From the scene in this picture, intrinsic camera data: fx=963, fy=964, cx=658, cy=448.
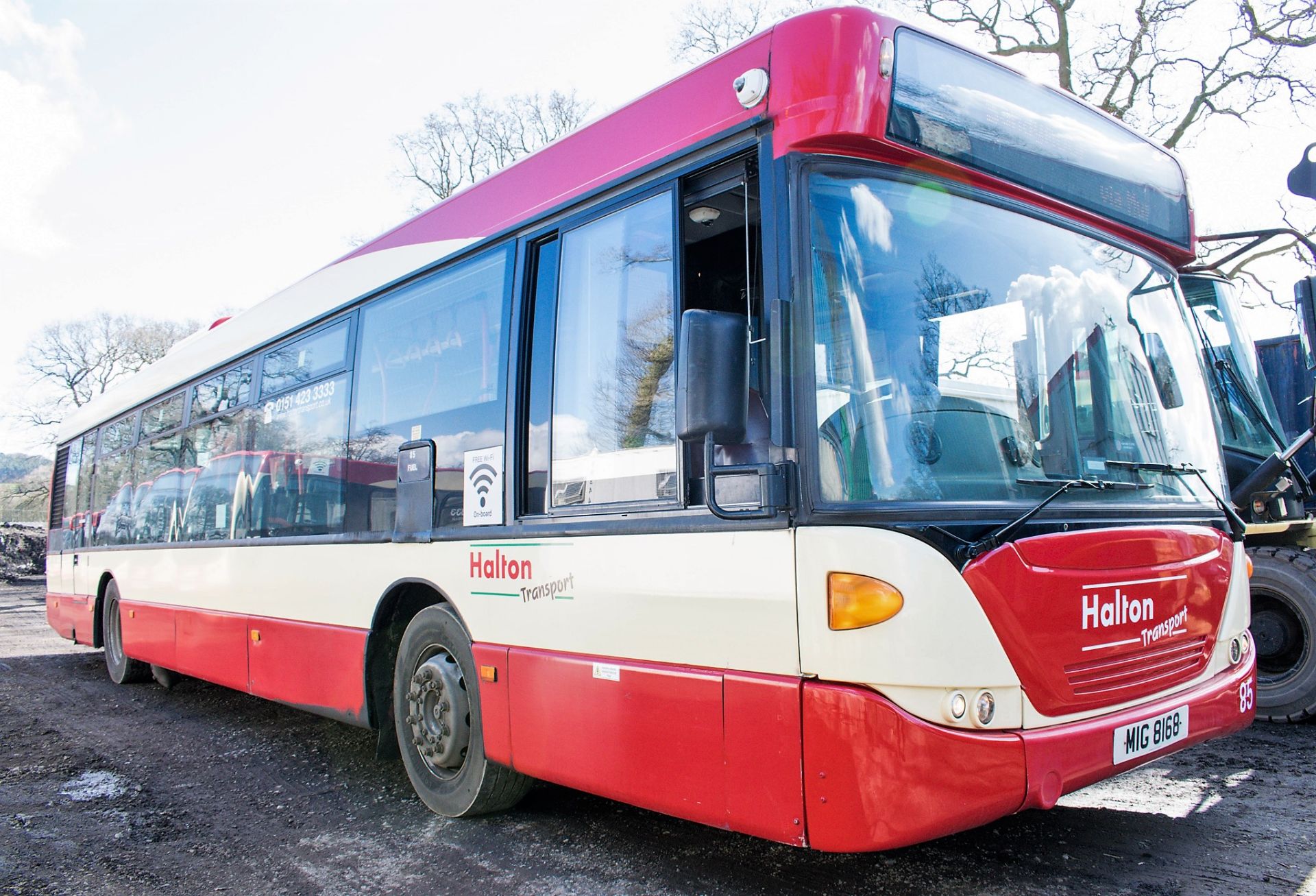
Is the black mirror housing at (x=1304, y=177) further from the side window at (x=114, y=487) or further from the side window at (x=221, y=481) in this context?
the side window at (x=114, y=487)

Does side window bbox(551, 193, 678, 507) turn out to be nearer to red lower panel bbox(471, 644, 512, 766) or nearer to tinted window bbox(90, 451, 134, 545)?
red lower panel bbox(471, 644, 512, 766)

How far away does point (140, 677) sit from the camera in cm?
958

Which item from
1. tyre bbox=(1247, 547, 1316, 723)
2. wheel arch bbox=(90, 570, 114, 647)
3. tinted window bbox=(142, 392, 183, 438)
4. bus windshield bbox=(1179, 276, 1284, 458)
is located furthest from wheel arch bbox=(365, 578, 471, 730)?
wheel arch bbox=(90, 570, 114, 647)

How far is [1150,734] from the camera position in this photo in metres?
3.35

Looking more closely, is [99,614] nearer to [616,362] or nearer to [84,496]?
[84,496]

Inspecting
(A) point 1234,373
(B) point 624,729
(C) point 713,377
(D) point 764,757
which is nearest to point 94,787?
(B) point 624,729

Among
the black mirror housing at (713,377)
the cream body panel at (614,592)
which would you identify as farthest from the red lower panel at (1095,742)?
the black mirror housing at (713,377)

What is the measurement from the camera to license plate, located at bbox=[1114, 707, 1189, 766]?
3.22 metres

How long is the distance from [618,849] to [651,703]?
106 centimetres

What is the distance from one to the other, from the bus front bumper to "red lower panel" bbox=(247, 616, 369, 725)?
303cm

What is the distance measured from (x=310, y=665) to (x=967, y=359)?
430cm

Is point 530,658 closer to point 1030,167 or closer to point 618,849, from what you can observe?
point 618,849

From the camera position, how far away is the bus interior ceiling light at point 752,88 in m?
3.24

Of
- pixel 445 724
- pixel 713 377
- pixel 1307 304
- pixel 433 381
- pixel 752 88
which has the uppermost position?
pixel 752 88
